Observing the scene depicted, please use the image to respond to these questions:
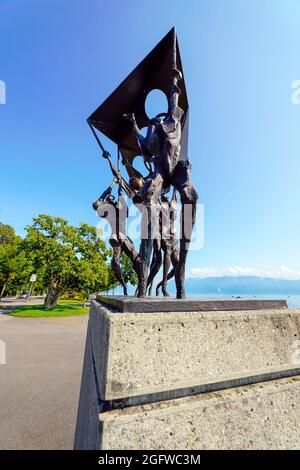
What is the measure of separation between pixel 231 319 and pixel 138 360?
0.67 metres

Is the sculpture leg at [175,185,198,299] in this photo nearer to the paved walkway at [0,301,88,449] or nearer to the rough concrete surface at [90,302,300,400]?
the rough concrete surface at [90,302,300,400]

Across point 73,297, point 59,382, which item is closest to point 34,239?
point 59,382

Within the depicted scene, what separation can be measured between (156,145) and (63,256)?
61.7ft

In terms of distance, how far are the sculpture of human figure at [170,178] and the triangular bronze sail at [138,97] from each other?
729mm

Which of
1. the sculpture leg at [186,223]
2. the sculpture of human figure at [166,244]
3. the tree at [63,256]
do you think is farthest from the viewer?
the tree at [63,256]

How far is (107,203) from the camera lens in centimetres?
376

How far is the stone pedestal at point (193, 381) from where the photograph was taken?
1.06 metres

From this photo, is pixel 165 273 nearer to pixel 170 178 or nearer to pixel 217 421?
pixel 170 178

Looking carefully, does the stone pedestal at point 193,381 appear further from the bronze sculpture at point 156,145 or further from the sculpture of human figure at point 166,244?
the sculpture of human figure at point 166,244

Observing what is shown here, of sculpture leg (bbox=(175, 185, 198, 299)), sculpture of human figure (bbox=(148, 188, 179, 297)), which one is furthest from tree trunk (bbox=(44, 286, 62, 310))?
sculpture leg (bbox=(175, 185, 198, 299))

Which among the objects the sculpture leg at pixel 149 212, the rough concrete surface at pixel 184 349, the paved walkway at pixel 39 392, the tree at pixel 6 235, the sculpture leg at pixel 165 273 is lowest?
the paved walkway at pixel 39 392

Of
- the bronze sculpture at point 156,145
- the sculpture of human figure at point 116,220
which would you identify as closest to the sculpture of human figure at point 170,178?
the bronze sculpture at point 156,145

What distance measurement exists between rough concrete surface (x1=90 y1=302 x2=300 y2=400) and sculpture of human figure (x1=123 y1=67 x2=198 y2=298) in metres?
0.74

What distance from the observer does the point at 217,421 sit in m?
1.18
